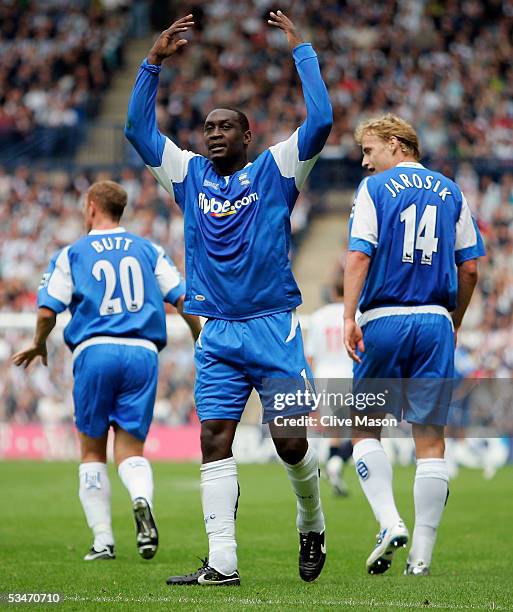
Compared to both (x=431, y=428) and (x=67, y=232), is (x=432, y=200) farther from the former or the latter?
(x=67, y=232)

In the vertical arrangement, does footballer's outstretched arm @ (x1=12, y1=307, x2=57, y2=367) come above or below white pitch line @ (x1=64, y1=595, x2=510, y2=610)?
above

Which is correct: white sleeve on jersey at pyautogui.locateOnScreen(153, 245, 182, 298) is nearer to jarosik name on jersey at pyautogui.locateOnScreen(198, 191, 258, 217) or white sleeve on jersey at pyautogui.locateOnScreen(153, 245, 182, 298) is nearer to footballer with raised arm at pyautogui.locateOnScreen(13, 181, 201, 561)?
footballer with raised arm at pyautogui.locateOnScreen(13, 181, 201, 561)

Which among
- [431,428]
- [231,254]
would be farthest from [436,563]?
[231,254]

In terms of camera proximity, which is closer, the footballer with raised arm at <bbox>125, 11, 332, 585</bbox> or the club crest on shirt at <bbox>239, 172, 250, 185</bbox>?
the footballer with raised arm at <bbox>125, 11, 332, 585</bbox>

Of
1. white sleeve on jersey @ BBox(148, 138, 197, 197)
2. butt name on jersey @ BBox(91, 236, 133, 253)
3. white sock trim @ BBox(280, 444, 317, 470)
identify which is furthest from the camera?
butt name on jersey @ BBox(91, 236, 133, 253)

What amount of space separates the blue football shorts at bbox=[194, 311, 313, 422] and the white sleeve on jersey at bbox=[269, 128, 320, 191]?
29.1 inches

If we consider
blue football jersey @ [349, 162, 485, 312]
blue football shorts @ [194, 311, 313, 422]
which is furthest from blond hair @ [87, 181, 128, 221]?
blue football shorts @ [194, 311, 313, 422]

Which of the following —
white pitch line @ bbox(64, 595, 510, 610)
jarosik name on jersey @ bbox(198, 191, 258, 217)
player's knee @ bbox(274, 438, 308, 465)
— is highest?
jarosik name on jersey @ bbox(198, 191, 258, 217)

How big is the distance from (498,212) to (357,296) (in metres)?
16.3

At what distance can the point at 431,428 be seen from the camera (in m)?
7.14

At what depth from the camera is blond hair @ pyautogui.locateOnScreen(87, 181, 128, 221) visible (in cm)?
844

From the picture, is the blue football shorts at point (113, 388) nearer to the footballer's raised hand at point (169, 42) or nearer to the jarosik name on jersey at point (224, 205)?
the jarosik name on jersey at point (224, 205)

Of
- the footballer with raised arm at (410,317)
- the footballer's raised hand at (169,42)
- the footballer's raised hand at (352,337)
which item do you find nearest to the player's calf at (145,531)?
the footballer with raised arm at (410,317)

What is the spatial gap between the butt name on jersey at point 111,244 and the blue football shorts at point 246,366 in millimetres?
1992
